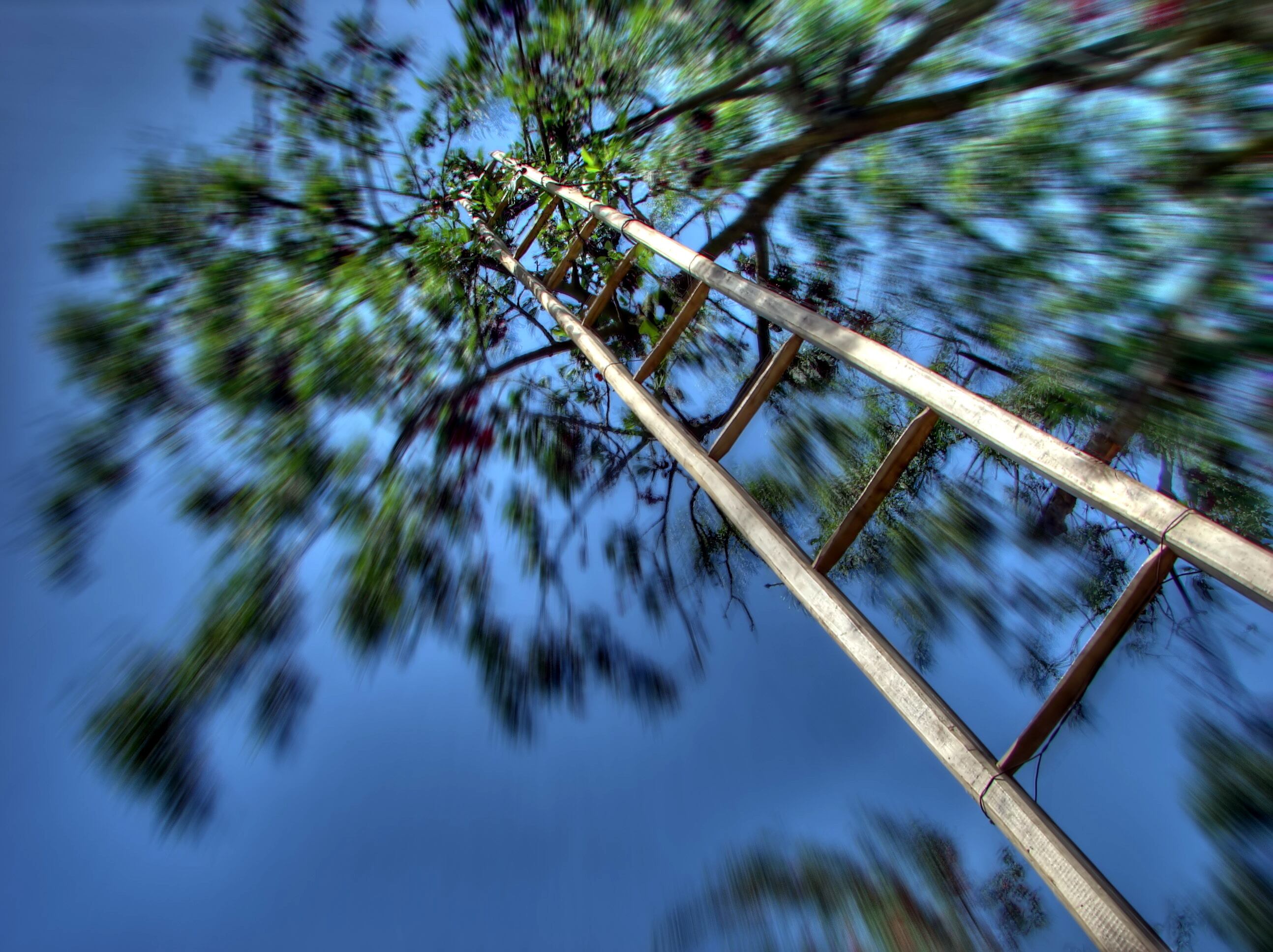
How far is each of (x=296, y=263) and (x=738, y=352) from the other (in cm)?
151

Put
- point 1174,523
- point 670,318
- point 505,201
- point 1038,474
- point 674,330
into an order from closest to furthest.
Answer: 1. point 1174,523
2. point 1038,474
3. point 674,330
4. point 670,318
5. point 505,201

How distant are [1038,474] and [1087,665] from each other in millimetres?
247

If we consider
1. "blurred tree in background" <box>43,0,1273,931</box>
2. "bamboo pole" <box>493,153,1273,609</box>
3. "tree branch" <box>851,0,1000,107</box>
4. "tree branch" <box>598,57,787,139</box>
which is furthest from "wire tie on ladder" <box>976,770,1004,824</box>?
"tree branch" <box>598,57,787,139</box>

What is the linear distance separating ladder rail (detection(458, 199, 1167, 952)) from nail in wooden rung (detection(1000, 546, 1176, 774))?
5 centimetres

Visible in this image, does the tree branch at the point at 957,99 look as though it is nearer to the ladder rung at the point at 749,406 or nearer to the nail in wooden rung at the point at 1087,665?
the ladder rung at the point at 749,406

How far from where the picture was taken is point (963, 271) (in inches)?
55.9

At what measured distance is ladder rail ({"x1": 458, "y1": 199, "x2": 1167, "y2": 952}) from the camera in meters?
0.63

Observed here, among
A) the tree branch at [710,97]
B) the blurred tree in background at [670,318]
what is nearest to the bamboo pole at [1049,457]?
the blurred tree in background at [670,318]

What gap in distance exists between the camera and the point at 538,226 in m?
2.46

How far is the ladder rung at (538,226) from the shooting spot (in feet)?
7.95

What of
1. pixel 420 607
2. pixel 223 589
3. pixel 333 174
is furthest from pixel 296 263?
pixel 420 607

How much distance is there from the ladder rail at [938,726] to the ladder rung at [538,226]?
1.38 metres

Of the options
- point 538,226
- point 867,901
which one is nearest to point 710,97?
point 538,226

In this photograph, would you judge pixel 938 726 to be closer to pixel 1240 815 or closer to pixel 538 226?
pixel 1240 815
